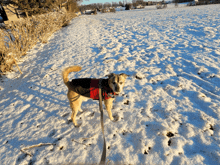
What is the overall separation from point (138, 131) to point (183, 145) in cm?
95

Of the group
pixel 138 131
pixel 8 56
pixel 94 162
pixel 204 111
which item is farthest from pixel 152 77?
pixel 8 56

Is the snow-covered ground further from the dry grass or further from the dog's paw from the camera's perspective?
the dry grass

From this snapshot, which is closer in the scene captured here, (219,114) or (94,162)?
(94,162)

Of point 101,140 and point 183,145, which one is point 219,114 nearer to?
point 183,145

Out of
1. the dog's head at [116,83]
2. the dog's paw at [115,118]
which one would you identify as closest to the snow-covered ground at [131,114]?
the dog's paw at [115,118]

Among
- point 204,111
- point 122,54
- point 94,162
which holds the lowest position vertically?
point 94,162

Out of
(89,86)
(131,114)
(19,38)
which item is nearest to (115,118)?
(131,114)

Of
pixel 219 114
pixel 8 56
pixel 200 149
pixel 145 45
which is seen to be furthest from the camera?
pixel 145 45

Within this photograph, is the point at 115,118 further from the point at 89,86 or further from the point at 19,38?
the point at 19,38

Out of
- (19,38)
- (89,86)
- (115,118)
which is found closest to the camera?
(89,86)

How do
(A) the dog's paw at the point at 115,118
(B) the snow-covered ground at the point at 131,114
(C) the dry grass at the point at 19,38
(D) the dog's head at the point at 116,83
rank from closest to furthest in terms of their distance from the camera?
(B) the snow-covered ground at the point at 131,114
(D) the dog's head at the point at 116,83
(A) the dog's paw at the point at 115,118
(C) the dry grass at the point at 19,38

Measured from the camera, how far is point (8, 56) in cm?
555

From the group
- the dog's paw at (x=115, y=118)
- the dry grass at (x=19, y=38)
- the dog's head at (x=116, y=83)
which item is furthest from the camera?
the dry grass at (x=19, y=38)

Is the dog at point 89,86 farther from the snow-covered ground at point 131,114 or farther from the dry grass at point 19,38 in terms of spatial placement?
the dry grass at point 19,38
